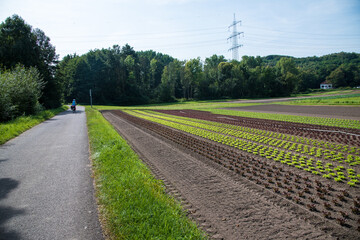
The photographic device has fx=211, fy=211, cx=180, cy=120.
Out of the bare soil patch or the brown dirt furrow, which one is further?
the bare soil patch

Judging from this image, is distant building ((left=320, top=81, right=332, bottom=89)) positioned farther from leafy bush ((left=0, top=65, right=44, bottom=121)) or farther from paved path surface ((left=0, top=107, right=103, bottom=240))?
paved path surface ((left=0, top=107, right=103, bottom=240))

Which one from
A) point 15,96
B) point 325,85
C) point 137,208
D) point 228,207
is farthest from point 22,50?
point 325,85

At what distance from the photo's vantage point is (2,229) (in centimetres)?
385

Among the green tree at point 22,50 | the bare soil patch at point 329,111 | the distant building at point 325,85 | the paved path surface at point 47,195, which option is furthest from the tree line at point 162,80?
the paved path surface at point 47,195

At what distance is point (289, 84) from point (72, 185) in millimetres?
94268

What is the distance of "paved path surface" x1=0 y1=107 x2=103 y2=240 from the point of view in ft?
12.6

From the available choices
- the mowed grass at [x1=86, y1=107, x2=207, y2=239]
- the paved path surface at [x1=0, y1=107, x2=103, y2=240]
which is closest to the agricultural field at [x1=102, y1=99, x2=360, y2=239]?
the mowed grass at [x1=86, y1=107, x2=207, y2=239]


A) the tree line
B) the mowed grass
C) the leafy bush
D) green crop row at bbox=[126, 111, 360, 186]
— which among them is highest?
the tree line

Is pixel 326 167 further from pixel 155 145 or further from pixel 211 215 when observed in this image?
pixel 155 145

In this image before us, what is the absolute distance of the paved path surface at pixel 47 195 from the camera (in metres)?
3.86

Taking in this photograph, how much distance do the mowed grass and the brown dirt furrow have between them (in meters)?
0.50

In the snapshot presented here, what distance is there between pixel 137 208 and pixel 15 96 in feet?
77.0

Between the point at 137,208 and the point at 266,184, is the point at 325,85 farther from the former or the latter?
the point at 137,208

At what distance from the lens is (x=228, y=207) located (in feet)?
15.5
